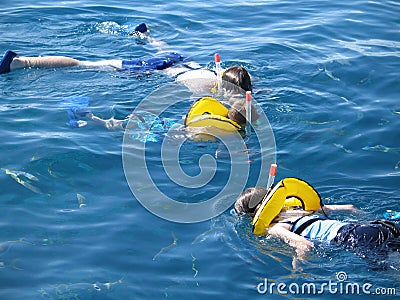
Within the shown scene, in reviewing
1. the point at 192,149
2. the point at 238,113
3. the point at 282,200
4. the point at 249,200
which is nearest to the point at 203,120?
the point at 192,149

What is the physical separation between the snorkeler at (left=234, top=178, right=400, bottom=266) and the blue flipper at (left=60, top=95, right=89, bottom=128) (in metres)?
2.53

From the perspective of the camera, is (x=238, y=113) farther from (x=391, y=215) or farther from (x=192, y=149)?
(x=391, y=215)

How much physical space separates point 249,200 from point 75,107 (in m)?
Result: 2.90

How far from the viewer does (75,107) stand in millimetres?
7594

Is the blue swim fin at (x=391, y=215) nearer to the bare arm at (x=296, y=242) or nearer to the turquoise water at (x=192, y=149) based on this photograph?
the turquoise water at (x=192, y=149)

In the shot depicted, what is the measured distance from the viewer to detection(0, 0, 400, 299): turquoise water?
199 inches

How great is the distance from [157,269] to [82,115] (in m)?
2.98

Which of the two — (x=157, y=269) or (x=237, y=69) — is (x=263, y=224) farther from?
(x=237, y=69)

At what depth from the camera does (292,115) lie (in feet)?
25.5

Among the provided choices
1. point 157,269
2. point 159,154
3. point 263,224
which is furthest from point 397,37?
point 157,269

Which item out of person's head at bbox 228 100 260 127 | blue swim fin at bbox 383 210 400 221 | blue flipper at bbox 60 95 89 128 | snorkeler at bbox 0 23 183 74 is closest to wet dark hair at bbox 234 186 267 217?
blue swim fin at bbox 383 210 400 221

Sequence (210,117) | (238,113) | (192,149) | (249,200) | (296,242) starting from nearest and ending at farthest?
(296,242) < (249,200) < (210,117) < (192,149) < (238,113)

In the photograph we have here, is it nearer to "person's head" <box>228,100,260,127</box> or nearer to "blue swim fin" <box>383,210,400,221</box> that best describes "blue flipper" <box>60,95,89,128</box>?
"person's head" <box>228,100,260,127</box>

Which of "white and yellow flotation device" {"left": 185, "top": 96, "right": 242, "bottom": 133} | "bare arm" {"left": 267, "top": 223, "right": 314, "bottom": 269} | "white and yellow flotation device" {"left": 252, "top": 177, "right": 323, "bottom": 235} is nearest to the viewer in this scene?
→ "bare arm" {"left": 267, "top": 223, "right": 314, "bottom": 269}
